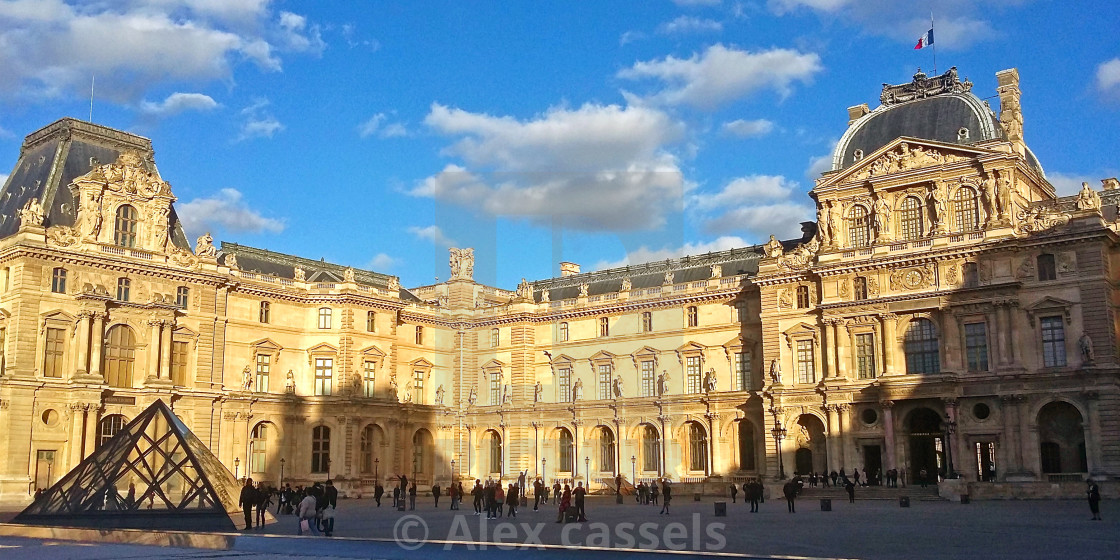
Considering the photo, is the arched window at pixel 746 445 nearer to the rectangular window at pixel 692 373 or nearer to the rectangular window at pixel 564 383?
the rectangular window at pixel 692 373

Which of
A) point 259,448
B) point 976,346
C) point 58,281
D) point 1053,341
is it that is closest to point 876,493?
point 976,346

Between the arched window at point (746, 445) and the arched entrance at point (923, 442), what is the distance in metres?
9.55

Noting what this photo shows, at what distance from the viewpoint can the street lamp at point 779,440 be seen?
58156mm

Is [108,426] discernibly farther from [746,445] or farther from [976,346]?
[976,346]

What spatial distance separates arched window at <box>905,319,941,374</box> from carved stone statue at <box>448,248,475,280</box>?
33.7m

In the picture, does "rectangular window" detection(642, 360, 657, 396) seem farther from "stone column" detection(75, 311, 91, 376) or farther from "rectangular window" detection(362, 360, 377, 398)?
"stone column" detection(75, 311, 91, 376)

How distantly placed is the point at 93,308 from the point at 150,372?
4.69m

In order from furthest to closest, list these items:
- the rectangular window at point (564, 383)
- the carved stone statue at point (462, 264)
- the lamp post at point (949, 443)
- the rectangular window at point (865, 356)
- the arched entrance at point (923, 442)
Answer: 1. the carved stone statue at point (462, 264)
2. the rectangular window at point (564, 383)
3. the rectangular window at point (865, 356)
4. the arched entrance at point (923, 442)
5. the lamp post at point (949, 443)

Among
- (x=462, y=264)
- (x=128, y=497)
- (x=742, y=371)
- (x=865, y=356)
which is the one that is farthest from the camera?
(x=462, y=264)

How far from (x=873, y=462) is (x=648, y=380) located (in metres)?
16.5

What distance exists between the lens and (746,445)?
63.4 m

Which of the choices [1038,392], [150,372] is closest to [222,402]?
[150,372]

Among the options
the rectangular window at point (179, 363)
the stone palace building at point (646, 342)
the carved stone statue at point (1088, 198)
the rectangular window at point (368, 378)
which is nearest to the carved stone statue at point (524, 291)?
the stone palace building at point (646, 342)

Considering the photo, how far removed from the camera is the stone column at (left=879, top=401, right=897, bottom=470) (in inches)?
2121
